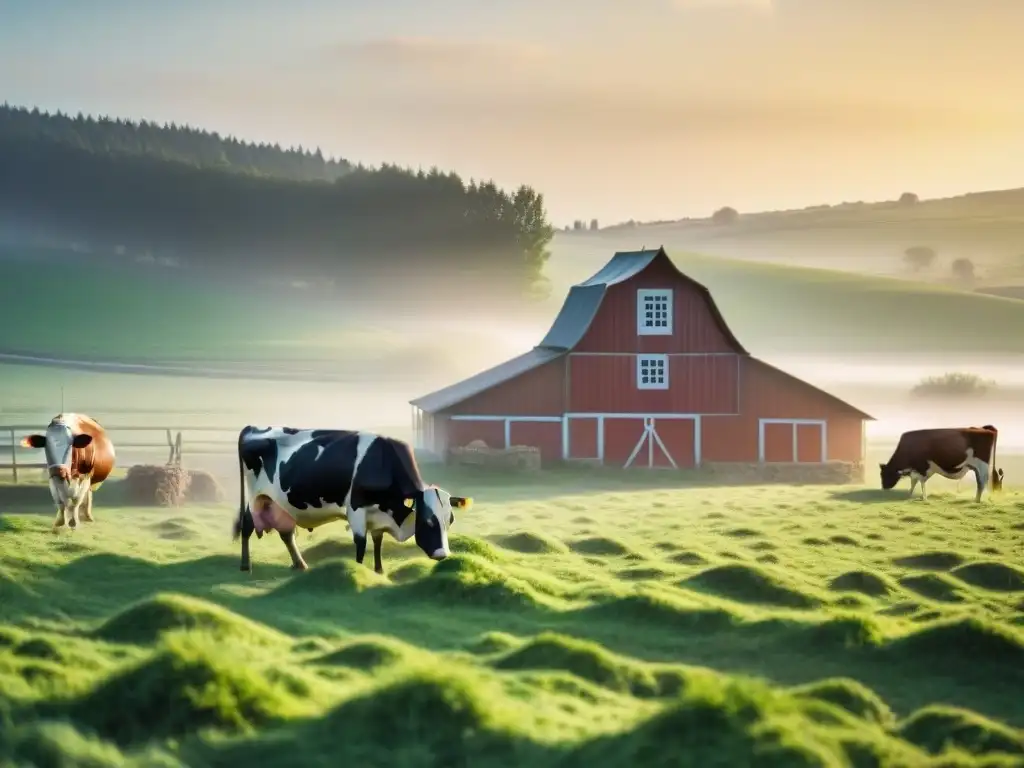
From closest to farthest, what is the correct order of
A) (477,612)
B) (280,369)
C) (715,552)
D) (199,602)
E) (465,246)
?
(199,602), (477,612), (715,552), (280,369), (465,246)

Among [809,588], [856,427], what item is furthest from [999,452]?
[809,588]

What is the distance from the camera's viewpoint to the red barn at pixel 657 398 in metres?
47.2

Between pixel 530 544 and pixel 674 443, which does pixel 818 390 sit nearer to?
pixel 674 443

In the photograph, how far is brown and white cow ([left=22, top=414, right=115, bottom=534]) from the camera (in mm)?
24906

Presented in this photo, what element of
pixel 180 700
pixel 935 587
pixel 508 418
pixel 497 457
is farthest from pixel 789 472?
pixel 180 700

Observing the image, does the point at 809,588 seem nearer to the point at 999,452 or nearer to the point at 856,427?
the point at 856,427

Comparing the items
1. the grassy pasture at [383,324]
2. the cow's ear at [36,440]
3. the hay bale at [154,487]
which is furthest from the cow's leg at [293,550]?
the grassy pasture at [383,324]

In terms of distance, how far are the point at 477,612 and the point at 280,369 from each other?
9392 centimetres

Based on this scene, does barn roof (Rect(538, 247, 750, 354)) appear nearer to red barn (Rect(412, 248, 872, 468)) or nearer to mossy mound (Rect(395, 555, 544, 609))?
red barn (Rect(412, 248, 872, 468))

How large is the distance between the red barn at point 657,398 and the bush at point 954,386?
51993mm

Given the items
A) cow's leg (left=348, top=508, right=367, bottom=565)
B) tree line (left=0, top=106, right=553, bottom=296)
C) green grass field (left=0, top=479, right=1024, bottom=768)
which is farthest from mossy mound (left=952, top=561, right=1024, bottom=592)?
tree line (left=0, top=106, right=553, bottom=296)

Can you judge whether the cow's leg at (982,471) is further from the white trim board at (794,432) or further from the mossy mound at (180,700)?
the mossy mound at (180,700)

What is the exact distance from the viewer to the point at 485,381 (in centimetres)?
4978

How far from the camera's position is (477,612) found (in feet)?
53.8
